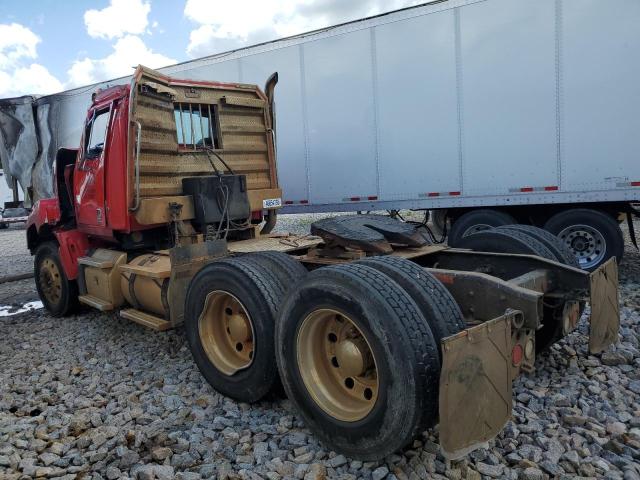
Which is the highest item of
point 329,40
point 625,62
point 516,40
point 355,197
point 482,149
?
point 329,40

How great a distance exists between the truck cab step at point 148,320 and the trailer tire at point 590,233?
5312mm

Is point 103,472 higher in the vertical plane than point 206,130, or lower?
lower

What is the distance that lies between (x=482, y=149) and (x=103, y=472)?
Result: 623cm

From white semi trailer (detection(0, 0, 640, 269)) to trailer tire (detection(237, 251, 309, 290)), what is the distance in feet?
14.4

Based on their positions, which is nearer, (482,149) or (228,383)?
(228,383)

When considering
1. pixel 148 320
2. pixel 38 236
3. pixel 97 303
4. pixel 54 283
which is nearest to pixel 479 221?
pixel 148 320

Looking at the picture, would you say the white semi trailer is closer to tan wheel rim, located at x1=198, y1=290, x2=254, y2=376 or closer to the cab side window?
the cab side window

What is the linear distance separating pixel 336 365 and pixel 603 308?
174 cm

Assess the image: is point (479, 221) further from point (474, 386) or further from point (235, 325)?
point (474, 386)

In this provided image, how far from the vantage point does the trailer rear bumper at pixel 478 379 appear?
7.70 ft

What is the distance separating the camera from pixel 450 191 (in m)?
7.65

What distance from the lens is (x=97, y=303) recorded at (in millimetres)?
5387

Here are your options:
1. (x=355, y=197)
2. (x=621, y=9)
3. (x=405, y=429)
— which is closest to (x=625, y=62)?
(x=621, y=9)

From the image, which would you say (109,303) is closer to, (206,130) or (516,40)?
(206,130)
